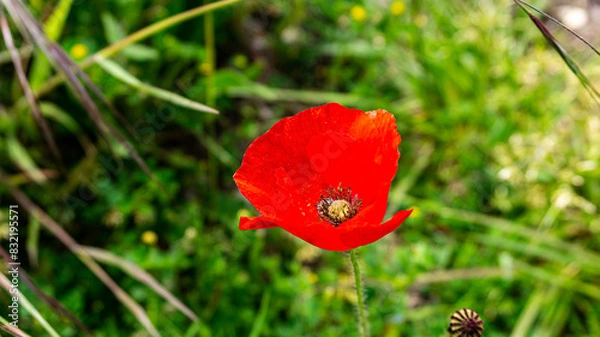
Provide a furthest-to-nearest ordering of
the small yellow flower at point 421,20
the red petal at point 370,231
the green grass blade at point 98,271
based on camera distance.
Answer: the small yellow flower at point 421,20 → the green grass blade at point 98,271 → the red petal at point 370,231

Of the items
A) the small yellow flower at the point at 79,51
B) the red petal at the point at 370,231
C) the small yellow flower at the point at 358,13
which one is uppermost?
the small yellow flower at the point at 358,13

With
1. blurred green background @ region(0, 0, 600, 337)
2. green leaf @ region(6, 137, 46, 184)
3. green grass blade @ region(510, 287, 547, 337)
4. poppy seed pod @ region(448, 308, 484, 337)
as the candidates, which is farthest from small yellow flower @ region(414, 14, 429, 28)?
poppy seed pod @ region(448, 308, 484, 337)

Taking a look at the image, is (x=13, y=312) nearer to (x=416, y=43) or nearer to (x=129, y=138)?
(x=129, y=138)

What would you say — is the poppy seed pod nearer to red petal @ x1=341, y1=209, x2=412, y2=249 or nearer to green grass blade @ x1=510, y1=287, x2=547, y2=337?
red petal @ x1=341, y1=209, x2=412, y2=249

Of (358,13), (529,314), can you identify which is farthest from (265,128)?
(529,314)

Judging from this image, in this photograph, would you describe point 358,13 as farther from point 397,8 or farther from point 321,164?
point 321,164

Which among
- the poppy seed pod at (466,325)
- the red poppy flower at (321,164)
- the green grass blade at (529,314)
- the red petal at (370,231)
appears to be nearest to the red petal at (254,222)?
the red poppy flower at (321,164)

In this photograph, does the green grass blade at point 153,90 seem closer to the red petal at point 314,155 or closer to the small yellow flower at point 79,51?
the red petal at point 314,155

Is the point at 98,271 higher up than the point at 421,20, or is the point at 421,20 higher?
the point at 421,20
